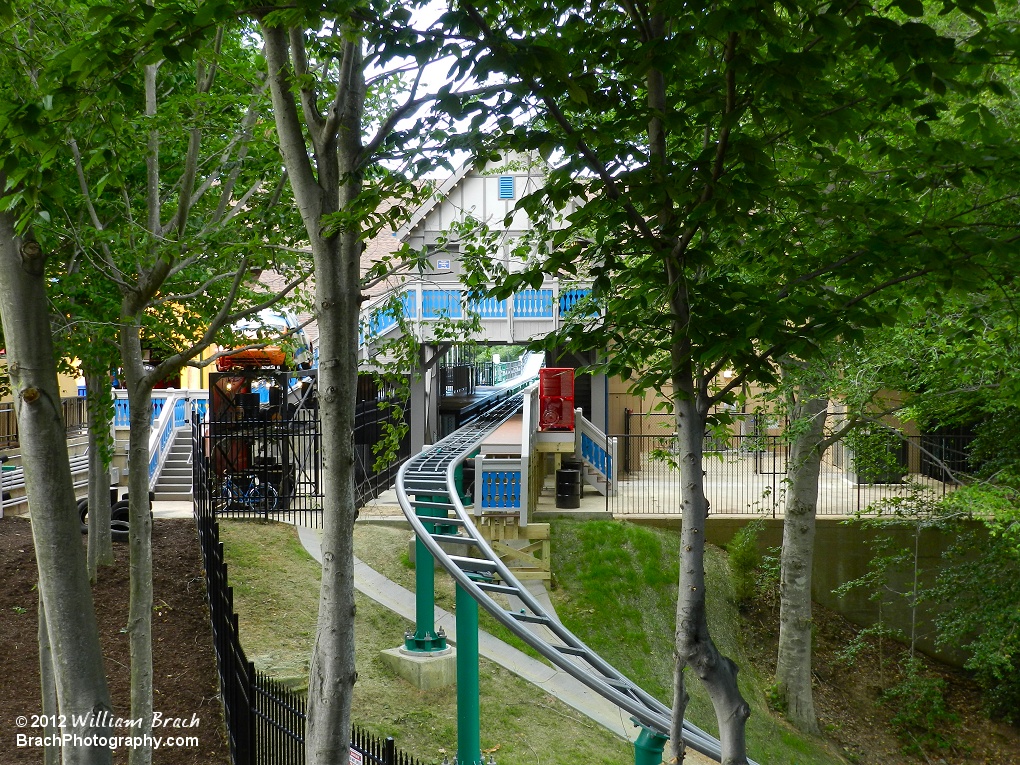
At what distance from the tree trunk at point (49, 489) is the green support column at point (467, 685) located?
17.6ft

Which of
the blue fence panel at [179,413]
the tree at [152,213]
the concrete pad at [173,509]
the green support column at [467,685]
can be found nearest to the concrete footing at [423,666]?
the green support column at [467,685]

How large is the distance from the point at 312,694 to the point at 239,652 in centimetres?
332

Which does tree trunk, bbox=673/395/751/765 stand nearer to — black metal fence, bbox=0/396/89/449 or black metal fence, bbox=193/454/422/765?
black metal fence, bbox=193/454/422/765

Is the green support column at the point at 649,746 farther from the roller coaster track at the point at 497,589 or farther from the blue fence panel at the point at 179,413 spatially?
the blue fence panel at the point at 179,413

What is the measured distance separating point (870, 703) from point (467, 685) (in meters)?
10.1

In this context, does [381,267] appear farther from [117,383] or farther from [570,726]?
[117,383]

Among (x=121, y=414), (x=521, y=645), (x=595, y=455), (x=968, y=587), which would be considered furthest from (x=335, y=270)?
(x=121, y=414)

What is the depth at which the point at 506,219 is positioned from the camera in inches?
189

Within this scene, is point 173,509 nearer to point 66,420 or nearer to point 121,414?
point 66,420

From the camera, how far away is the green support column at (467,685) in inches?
381

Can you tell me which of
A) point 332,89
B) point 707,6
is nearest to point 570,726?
point 332,89

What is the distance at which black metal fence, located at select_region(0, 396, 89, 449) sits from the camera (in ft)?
72.1

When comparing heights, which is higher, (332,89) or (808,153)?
(332,89)

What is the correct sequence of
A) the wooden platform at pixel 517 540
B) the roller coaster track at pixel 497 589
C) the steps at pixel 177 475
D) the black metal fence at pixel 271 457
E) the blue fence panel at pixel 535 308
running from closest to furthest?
the roller coaster track at pixel 497 589 → the black metal fence at pixel 271 457 → the wooden platform at pixel 517 540 → the steps at pixel 177 475 → the blue fence panel at pixel 535 308
